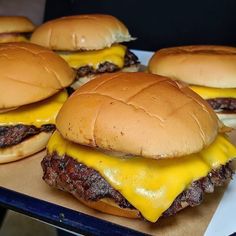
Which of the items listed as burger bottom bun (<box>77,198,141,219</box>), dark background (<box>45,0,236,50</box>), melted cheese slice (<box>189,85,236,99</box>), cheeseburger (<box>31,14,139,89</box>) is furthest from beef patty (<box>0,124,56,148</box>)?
dark background (<box>45,0,236,50</box>)

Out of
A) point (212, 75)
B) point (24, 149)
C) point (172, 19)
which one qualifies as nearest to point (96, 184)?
point (24, 149)

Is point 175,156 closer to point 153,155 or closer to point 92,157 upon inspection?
point 153,155

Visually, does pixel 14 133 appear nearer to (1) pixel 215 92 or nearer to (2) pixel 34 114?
(2) pixel 34 114

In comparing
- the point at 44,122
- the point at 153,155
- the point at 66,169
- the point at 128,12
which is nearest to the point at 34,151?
the point at 44,122

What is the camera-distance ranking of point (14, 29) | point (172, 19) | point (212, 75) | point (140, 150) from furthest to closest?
point (172, 19), point (14, 29), point (212, 75), point (140, 150)

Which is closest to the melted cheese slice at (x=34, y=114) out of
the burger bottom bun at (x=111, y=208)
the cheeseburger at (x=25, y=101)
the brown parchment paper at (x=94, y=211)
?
the cheeseburger at (x=25, y=101)

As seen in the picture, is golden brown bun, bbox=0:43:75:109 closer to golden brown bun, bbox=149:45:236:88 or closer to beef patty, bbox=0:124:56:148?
beef patty, bbox=0:124:56:148
